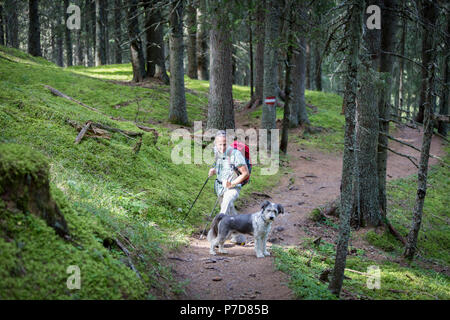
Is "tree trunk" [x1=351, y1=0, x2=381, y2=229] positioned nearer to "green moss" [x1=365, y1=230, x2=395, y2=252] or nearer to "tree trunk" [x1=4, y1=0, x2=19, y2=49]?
"green moss" [x1=365, y1=230, x2=395, y2=252]

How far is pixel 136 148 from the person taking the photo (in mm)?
8953

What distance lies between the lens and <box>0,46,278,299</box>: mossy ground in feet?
11.4

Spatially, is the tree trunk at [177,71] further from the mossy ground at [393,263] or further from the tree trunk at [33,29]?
the tree trunk at [33,29]

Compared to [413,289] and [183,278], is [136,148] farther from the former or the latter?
[413,289]

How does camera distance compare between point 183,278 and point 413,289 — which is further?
point 413,289

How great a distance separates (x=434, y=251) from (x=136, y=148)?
8416 mm

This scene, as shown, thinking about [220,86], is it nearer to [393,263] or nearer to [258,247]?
[258,247]

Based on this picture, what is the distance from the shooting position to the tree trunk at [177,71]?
13.9 metres

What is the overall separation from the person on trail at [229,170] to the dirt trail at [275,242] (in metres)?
0.82

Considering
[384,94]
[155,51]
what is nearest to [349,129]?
[384,94]

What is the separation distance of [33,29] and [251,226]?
941 inches

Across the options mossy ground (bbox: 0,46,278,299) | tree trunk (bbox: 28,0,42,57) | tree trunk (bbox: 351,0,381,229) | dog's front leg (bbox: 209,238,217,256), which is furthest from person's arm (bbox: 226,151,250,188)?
tree trunk (bbox: 28,0,42,57)

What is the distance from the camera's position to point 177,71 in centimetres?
1480

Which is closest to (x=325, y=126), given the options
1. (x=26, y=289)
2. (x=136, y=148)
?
(x=136, y=148)
